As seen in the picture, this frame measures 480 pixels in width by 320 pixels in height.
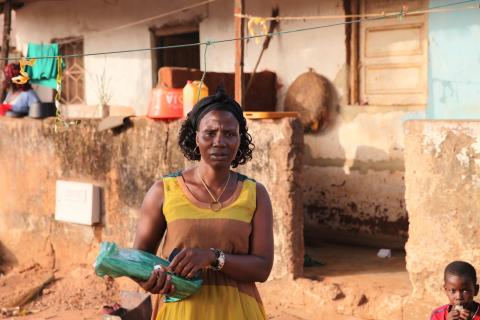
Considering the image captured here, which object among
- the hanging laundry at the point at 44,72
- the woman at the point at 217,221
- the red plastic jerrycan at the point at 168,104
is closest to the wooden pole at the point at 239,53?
Answer: the red plastic jerrycan at the point at 168,104

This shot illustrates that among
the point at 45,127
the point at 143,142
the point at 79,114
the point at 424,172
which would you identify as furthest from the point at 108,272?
the point at 79,114

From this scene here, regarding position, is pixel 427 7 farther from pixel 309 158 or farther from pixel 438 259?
pixel 438 259

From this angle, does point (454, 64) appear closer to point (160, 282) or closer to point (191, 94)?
point (191, 94)

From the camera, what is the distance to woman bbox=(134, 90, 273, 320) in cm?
230

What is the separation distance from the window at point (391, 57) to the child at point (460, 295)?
139 inches

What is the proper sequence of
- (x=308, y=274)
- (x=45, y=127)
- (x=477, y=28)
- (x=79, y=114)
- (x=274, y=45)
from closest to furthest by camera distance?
(x=308, y=274)
(x=477, y=28)
(x=45, y=127)
(x=274, y=45)
(x=79, y=114)

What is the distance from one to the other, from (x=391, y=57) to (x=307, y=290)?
2.83 m

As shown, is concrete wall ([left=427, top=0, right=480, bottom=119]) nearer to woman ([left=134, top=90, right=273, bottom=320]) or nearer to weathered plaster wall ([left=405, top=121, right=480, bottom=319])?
weathered plaster wall ([left=405, top=121, right=480, bottom=319])

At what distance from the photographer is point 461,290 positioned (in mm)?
3682

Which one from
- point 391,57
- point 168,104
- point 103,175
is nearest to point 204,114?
point 168,104

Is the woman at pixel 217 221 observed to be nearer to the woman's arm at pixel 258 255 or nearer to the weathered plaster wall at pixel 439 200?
the woman's arm at pixel 258 255

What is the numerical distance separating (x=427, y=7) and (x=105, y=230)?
390cm

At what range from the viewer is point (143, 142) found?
22.1 ft

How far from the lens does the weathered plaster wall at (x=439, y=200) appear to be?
458 cm
